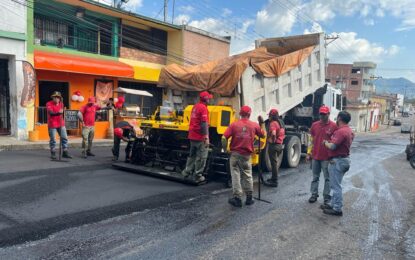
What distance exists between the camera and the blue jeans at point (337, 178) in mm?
6012

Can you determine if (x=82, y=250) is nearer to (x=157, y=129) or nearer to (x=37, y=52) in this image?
(x=157, y=129)

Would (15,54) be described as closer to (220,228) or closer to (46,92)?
(46,92)

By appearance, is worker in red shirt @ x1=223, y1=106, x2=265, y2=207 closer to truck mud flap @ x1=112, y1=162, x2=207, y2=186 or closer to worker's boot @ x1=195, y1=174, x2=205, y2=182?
worker's boot @ x1=195, y1=174, x2=205, y2=182

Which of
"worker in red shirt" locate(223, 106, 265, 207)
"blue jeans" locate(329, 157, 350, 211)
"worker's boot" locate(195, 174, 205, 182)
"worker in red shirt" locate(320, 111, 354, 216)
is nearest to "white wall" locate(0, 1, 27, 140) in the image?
"worker's boot" locate(195, 174, 205, 182)

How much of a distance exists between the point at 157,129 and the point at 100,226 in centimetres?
386

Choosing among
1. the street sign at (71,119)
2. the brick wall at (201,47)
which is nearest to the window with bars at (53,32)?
the street sign at (71,119)

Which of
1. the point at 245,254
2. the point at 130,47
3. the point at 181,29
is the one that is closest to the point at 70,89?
the point at 130,47

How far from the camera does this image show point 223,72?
26.3ft

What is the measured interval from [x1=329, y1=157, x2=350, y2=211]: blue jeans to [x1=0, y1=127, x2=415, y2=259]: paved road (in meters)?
0.26

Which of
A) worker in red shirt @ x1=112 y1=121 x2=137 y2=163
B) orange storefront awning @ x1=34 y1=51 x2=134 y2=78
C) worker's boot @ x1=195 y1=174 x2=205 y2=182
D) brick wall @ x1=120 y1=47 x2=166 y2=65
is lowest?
worker's boot @ x1=195 y1=174 x2=205 y2=182

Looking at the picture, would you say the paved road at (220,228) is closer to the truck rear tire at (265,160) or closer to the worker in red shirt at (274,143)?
the worker in red shirt at (274,143)

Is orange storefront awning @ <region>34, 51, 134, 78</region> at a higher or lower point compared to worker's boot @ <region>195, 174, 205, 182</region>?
higher

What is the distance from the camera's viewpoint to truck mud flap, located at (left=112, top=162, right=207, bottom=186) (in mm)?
7547

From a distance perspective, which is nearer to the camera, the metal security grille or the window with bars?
the metal security grille
